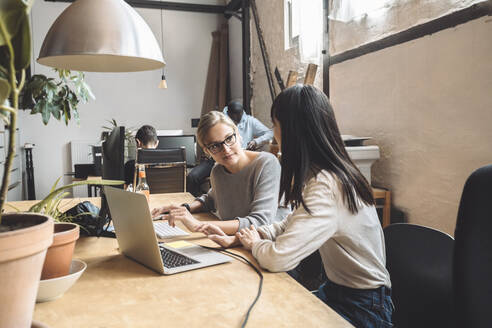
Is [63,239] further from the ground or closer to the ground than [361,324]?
further from the ground

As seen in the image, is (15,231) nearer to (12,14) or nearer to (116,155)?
(12,14)

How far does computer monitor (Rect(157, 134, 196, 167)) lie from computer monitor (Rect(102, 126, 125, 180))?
353cm

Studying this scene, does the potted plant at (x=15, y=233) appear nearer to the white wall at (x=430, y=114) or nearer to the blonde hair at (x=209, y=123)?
the blonde hair at (x=209, y=123)

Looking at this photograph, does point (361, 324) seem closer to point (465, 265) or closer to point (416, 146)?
point (465, 265)

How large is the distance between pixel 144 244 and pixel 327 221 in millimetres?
529

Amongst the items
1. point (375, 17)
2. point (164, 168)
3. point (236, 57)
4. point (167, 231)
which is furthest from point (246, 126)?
point (167, 231)

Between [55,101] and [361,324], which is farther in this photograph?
[55,101]

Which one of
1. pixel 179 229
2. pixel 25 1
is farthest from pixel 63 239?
pixel 179 229

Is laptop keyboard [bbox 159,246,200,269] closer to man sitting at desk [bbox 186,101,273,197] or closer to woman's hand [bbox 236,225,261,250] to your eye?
woman's hand [bbox 236,225,261,250]

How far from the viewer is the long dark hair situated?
123cm

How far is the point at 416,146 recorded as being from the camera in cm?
246

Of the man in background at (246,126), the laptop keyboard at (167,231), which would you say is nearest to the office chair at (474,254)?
the laptop keyboard at (167,231)

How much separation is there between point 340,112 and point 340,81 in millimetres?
257

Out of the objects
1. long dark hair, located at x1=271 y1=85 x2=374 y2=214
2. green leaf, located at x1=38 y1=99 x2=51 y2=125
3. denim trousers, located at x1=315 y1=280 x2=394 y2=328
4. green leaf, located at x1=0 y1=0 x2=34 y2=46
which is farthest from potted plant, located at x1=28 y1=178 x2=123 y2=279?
green leaf, located at x1=38 y1=99 x2=51 y2=125
